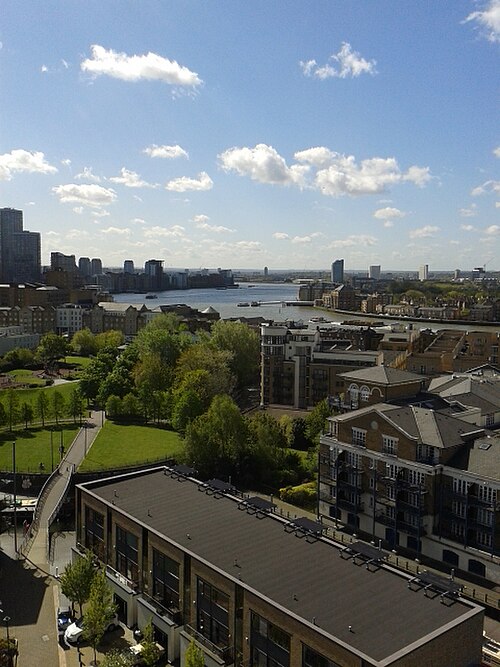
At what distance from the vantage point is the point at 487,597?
22859mm

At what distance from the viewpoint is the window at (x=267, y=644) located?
625 inches

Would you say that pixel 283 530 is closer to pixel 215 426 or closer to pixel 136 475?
pixel 136 475

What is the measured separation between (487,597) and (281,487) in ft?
47.6

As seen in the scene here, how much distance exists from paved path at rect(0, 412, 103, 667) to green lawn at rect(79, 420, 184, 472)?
4.95m

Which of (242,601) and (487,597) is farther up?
(242,601)

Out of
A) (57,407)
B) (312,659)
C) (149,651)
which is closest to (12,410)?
(57,407)

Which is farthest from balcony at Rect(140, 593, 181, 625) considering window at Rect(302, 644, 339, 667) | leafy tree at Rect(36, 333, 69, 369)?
leafy tree at Rect(36, 333, 69, 369)

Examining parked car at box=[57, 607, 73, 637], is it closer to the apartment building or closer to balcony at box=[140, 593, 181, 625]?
balcony at box=[140, 593, 181, 625]

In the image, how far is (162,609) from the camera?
19.9 meters

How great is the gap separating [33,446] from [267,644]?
29.4 m

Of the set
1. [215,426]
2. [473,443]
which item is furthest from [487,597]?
[215,426]

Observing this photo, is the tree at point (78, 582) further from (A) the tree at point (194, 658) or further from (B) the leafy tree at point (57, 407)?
(B) the leafy tree at point (57, 407)

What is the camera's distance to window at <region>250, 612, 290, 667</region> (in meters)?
15.9

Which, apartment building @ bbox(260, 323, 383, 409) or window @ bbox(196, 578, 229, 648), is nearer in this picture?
window @ bbox(196, 578, 229, 648)
